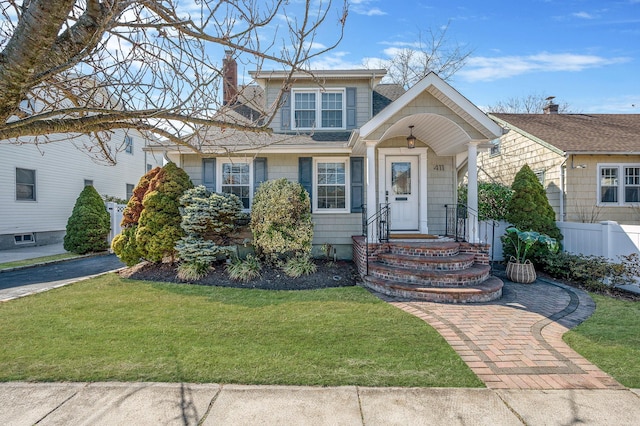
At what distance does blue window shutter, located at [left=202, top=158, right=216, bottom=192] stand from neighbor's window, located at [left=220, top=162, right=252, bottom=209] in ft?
0.81

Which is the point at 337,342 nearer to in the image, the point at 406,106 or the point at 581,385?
the point at 581,385

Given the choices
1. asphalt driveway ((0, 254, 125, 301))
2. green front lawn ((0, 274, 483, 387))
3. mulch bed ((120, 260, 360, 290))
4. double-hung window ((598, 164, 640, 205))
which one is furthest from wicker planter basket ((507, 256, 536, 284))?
asphalt driveway ((0, 254, 125, 301))

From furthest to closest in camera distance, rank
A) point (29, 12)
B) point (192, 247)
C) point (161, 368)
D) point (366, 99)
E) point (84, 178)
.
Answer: point (84, 178), point (366, 99), point (192, 247), point (161, 368), point (29, 12)

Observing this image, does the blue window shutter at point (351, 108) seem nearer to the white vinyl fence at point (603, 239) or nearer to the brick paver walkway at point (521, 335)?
the brick paver walkway at point (521, 335)

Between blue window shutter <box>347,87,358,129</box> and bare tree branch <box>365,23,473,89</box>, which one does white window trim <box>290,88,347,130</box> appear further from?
bare tree branch <box>365,23,473,89</box>

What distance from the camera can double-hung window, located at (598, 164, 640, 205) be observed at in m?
10.8

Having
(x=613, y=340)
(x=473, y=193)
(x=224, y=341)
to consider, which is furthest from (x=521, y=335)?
(x=473, y=193)

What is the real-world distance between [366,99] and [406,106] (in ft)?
10.3

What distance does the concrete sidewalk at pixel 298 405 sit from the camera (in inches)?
104

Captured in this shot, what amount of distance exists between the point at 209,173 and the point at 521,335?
823 cm

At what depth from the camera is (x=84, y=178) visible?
616 inches

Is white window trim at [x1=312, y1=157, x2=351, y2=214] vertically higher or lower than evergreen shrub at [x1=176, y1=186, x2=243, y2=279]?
higher

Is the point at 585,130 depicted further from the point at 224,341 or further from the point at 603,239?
the point at 224,341

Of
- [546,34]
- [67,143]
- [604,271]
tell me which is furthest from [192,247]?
[546,34]
